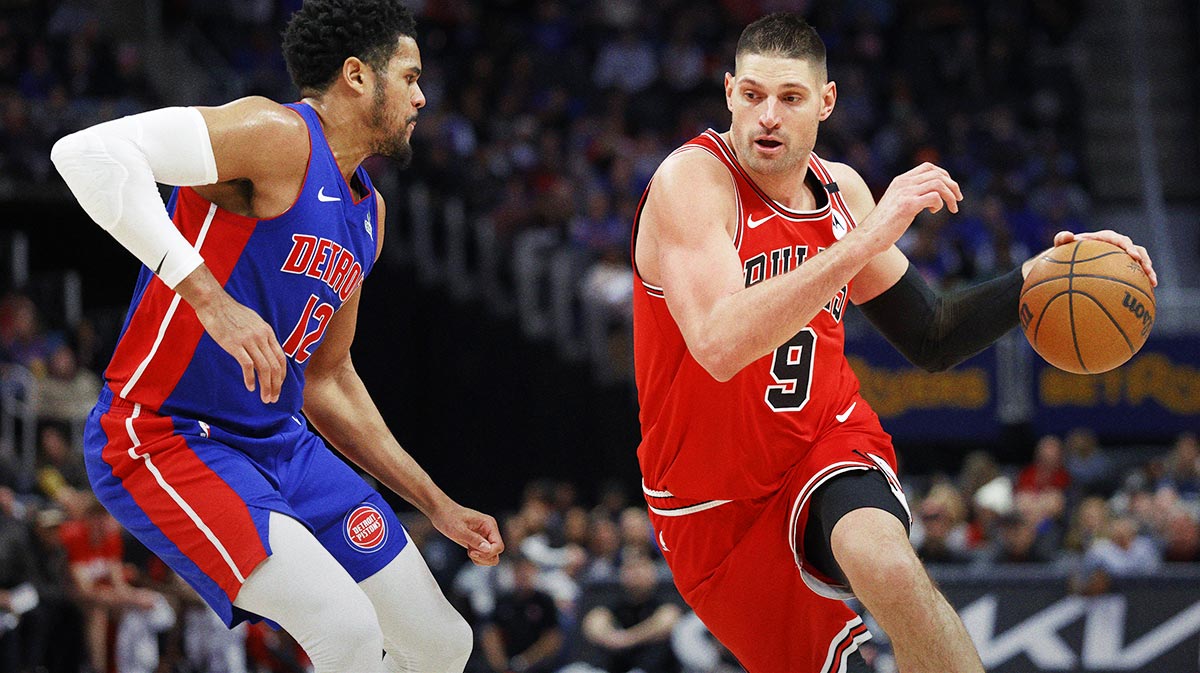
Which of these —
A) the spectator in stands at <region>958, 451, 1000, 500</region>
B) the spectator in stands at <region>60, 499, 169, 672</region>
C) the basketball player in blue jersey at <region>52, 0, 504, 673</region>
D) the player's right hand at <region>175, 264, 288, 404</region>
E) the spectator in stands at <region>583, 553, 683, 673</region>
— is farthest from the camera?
the spectator in stands at <region>958, 451, 1000, 500</region>

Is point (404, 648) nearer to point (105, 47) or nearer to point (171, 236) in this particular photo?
point (171, 236)

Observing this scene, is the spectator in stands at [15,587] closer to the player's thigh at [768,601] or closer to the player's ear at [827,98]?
the player's thigh at [768,601]

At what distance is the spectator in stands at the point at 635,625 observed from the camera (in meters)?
11.1

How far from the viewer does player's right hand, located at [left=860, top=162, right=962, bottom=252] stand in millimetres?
4254

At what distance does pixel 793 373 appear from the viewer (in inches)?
191

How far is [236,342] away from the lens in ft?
13.2

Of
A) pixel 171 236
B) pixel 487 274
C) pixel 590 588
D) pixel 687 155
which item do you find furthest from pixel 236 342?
pixel 487 274

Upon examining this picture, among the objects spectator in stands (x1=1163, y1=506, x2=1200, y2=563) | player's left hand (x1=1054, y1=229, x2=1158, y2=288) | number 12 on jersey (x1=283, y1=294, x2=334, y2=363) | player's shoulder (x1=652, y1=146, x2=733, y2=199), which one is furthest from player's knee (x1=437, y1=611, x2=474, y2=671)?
spectator in stands (x1=1163, y1=506, x2=1200, y2=563)

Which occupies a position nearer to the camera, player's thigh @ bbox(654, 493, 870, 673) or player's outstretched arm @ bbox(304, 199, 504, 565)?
player's thigh @ bbox(654, 493, 870, 673)

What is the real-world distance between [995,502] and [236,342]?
1027 centimetres

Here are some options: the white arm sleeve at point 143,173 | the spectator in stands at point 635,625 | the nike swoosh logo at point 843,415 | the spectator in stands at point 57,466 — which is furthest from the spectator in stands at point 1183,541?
the white arm sleeve at point 143,173

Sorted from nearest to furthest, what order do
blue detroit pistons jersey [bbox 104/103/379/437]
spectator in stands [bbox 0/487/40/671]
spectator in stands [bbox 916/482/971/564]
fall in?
blue detroit pistons jersey [bbox 104/103/379/437] → spectator in stands [bbox 0/487/40/671] → spectator in stands [bbox 916/482/971/564]

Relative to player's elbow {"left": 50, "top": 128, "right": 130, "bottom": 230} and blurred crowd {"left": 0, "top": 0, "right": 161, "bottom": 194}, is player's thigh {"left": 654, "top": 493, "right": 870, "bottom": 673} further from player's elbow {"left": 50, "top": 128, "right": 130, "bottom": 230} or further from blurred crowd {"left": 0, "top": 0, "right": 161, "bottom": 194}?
blurred crowd {"left": 0, "top": 0, "right": 161, "bottom": 194}

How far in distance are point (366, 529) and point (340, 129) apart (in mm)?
1235
